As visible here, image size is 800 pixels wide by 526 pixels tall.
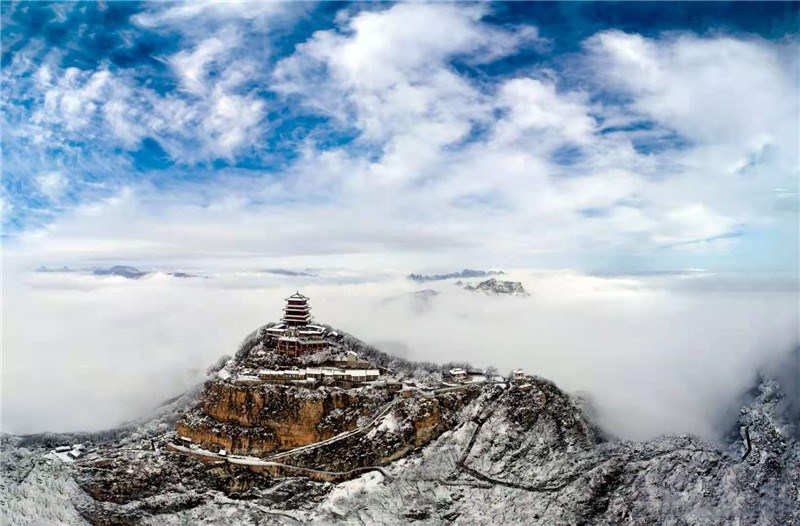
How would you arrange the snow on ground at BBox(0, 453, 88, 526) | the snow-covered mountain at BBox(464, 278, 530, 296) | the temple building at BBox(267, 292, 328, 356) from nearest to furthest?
the snow on ground at BBox(0, 453, 88, 526), the temple building at BBox(267, 292, 328, 356), the snow-covered mountain at BBox(464, 278, 530, 296)

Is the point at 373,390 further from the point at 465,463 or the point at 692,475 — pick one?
the point at 692,475

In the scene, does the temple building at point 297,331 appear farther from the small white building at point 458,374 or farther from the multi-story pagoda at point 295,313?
the small white building at point 458,374

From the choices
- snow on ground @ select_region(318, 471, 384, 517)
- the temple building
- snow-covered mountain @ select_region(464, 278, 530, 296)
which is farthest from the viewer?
snow-covered mountain @ select_region(464, 278, 530, 296)

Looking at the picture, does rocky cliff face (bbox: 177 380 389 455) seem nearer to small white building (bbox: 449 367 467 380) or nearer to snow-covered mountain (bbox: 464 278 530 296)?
small white building (bbox: 449 367 467 380)

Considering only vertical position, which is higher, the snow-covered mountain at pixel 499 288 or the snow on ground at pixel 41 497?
the snow-covered mountain at pixel 499 288

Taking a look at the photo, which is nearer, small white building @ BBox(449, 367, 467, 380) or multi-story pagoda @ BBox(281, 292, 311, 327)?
small white building @ BBox(449, 367, 467, 380)

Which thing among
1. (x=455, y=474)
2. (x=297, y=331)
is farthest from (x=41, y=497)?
(x=455, y=474)

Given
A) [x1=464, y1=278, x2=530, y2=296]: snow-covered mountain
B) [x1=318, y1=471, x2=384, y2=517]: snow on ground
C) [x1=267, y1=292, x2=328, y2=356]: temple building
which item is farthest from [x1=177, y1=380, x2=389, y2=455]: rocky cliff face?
[x1=464, y1=278, x2=530, y2=296]: snow-covered mountain

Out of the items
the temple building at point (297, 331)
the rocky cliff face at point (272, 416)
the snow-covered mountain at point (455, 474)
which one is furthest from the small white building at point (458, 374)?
the temple building at point (297, 331)

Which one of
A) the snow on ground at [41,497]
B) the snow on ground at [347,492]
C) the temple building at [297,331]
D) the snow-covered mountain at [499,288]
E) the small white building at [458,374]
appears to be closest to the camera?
the snow on ground at [41,497]
